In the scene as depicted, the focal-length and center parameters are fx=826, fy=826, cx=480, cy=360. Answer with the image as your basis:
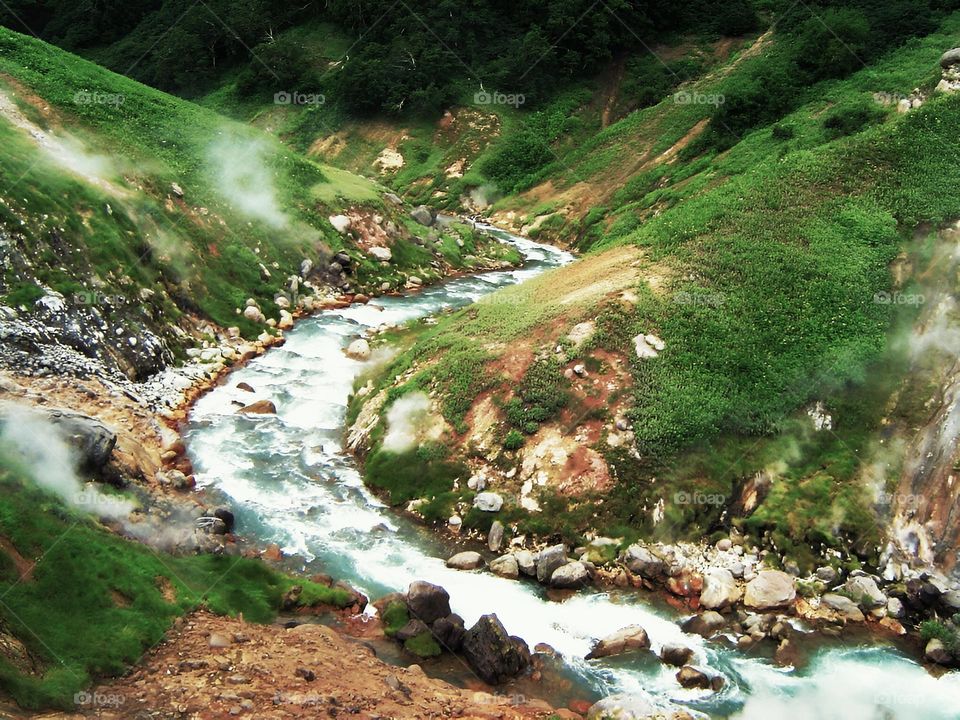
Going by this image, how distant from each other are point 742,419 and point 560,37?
65.8 metres

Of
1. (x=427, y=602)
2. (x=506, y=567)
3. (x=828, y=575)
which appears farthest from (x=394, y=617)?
(x=828, y=575)

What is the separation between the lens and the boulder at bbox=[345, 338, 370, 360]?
36.8 m

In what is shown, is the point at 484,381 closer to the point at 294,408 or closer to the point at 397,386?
the point at 397,386

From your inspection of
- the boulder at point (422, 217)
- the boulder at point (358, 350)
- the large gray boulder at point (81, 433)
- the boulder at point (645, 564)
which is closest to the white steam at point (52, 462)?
the large gray boulder at point (81, 433)

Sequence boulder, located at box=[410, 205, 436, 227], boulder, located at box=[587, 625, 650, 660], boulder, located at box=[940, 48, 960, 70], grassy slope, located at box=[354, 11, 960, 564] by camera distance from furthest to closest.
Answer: boulder, located at box=[410, 205, 436, 227] → boulder, located at box=[940, 48, 960, 70] → grassy slope, located at box=[354, 11, 960, 564] → boulder, located at box=[587, 625, 650, 660]

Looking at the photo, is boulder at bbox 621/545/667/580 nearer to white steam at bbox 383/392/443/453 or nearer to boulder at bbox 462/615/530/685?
boulder at bbox 462/615/530/685

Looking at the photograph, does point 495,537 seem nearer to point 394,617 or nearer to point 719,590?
point 394,617

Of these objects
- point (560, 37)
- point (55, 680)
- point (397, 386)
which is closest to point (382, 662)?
point (55, 680)

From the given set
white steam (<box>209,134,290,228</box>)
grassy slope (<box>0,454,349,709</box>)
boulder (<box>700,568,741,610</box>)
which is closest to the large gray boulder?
grassy slope (<box>0,454,349,709</box>)

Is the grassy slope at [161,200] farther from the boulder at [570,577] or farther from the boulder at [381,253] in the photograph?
the boulder at [570,577]

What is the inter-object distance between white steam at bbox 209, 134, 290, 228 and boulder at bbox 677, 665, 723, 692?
33753mm

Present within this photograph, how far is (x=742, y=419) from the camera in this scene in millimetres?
26594

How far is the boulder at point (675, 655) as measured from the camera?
1953cm

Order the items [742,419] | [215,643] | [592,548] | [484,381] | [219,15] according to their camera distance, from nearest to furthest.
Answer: [215,643] < [592,548] < [742,419] < [484,381] < [219,15]
